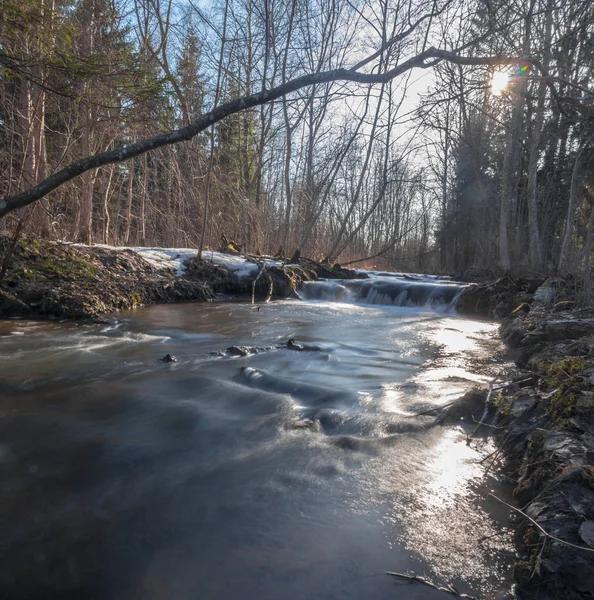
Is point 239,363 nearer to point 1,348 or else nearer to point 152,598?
point 1,348

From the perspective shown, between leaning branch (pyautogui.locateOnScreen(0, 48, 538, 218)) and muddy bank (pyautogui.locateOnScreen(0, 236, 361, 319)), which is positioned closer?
leaning branch (pyautogui.locateOnScreen(0, 48, 538, 218))

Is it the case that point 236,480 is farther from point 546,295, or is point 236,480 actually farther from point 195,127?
point 546,295

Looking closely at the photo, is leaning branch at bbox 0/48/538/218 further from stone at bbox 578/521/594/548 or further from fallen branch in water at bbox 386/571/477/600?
stone at bbox 578/521/594/548

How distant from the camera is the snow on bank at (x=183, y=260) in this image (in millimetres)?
10562

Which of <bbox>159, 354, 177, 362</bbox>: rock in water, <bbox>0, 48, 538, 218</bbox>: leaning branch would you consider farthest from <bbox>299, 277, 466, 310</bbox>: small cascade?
<bbox>0, 48, 538, 218</bbox>: leaning branch

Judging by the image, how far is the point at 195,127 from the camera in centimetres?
387

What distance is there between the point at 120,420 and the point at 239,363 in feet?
6.01

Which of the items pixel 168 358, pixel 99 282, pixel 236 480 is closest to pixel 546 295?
pixel 168 358

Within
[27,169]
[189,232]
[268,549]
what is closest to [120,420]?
[268,549]

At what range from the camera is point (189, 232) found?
16.8 meters

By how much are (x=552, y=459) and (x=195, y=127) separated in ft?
11.8

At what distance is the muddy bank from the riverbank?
6.39 metres

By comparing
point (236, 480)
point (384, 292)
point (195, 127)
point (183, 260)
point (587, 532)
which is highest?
point (195, 127)

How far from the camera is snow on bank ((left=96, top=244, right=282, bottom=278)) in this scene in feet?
34.7
